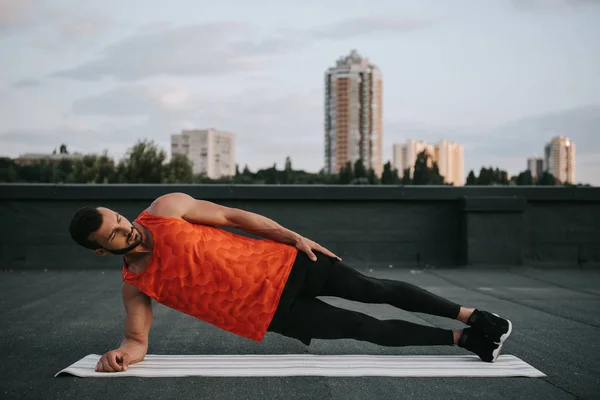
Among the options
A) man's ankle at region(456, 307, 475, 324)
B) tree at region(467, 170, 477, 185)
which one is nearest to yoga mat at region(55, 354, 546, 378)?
man's ankle at region(456, 307, 475, 324)

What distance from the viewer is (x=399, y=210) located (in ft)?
33.0

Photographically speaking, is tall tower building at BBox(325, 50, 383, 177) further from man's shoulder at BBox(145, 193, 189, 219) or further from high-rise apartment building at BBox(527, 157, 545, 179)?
man's shoulder at BBox(145, 193, 189, 219)

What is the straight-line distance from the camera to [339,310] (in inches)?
138

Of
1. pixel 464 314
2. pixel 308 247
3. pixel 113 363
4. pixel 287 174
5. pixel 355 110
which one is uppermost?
pixel 355 110

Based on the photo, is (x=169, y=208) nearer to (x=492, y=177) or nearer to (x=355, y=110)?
(x=492, y=177)

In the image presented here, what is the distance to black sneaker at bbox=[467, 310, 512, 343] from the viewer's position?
11.6ft

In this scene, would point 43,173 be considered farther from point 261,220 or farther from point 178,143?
point 178,143

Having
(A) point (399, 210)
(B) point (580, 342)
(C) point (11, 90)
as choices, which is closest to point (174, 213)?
(B) point (580, 342)

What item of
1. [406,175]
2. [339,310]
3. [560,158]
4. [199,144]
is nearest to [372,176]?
[406,175]

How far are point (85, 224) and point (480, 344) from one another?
7.94 feet

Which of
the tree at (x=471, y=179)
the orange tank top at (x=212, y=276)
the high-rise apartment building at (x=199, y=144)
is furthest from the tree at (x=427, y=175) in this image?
the high-rise apartment building at (x=199, y=144)

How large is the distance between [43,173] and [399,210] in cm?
637

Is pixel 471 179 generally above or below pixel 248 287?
above

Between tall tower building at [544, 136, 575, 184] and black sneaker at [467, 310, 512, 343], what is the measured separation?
8681 mm
